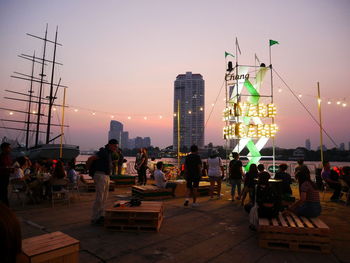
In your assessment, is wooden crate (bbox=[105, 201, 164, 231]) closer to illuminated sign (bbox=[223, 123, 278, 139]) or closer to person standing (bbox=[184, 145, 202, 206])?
person standing (bbox=[184, 145, 202, 206])

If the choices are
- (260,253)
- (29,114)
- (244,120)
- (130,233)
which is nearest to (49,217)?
(130,233)

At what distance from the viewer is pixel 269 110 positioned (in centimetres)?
1510

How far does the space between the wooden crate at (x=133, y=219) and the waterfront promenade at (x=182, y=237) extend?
0.16m

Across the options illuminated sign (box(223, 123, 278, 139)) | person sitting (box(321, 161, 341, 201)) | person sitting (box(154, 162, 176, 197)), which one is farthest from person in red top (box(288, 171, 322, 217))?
illuminated sign (box(223, 123, 278, 139))

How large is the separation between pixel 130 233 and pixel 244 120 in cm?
1188

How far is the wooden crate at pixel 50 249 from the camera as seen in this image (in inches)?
105

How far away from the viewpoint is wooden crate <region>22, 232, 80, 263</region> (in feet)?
8.75

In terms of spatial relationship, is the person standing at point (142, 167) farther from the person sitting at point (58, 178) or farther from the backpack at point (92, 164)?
the backpack at point (92, 164)

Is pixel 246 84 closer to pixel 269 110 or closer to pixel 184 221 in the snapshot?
pixel 269 110

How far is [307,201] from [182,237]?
2.80 m

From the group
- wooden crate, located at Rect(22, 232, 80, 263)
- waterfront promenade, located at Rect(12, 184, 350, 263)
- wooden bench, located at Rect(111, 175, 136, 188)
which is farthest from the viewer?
wooden bench, located at Rect(111, 175, 136, 188)

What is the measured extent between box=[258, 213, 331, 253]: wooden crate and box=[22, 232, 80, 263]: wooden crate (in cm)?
317

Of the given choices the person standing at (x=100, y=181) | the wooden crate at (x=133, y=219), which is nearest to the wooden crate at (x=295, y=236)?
the wooden crate at (x=133, y=219)

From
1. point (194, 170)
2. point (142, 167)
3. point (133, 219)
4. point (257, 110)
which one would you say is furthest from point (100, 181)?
point (257, 110)
